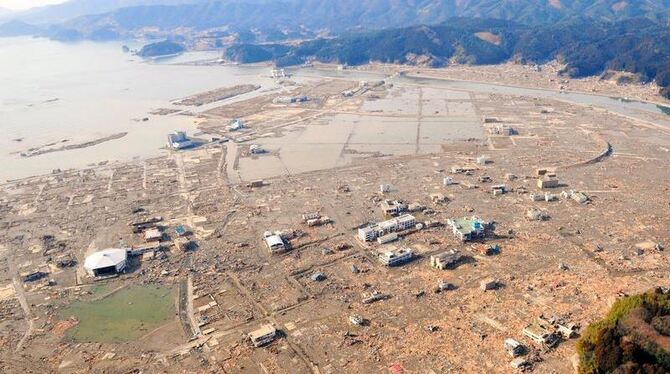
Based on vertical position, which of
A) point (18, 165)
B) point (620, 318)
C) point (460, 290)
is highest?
point (620, 318)

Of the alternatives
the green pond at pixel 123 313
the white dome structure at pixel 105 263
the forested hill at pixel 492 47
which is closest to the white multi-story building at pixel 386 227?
the green pond at pixel 123 313

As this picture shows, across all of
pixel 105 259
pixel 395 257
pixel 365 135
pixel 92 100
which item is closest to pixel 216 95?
pixel 92 100

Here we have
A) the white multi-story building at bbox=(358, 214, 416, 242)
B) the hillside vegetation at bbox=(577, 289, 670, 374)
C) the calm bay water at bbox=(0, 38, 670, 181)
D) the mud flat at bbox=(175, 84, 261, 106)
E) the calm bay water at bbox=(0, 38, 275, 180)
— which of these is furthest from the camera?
the mud flat at bbox=(175, 84, 261, 106)

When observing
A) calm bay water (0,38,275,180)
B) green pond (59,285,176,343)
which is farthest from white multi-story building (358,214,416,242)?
calm bay water (0,38,275,180)

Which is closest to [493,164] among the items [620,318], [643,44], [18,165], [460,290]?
[460,290]

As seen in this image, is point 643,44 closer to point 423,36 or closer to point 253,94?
point 423,36

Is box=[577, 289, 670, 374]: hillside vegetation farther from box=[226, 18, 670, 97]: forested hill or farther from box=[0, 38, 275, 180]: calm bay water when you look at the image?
box=[226, 18, 670, 97]: forested hill

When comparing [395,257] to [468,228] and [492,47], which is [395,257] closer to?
[468,228]
